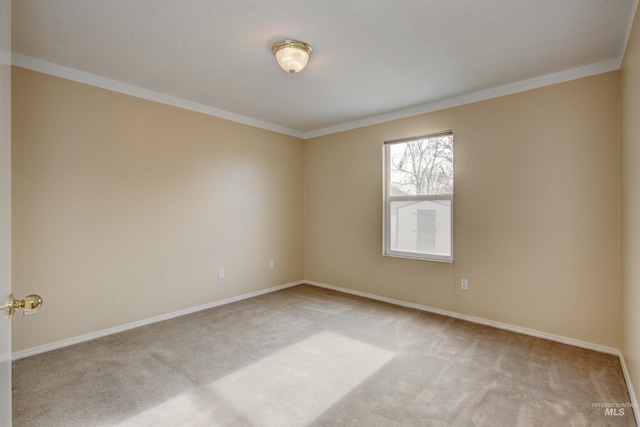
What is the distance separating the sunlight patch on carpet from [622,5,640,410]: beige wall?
1.66m

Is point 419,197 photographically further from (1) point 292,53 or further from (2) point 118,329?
(2) point 118,329

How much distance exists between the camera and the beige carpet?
6.37ft

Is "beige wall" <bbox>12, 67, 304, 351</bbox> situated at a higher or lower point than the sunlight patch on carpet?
higher

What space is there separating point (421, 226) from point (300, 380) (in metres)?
2.43

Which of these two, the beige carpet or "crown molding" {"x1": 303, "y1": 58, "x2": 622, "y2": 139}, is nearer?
the beige carpet

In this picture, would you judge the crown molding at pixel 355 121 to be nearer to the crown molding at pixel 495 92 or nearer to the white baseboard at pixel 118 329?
the crown molding at pixel 495 92

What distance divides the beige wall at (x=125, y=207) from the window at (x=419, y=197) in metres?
1.81

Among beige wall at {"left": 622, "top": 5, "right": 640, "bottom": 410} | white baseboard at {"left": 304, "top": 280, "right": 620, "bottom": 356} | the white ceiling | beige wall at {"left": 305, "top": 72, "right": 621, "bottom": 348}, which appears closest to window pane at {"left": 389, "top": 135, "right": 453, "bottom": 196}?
beige wall at {"left": 305, "top": 72, "right": 621, "bottom": 348}

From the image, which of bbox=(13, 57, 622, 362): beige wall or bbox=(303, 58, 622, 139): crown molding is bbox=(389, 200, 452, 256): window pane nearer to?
bbox=(13, 57, 622, 362): beige wall

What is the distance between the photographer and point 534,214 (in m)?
3.11

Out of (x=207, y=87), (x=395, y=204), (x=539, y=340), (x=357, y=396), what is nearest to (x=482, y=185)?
(x=395, y=204)

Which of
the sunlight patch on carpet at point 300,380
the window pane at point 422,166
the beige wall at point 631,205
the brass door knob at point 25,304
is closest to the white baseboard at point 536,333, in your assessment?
the beige wall at point 631,205
